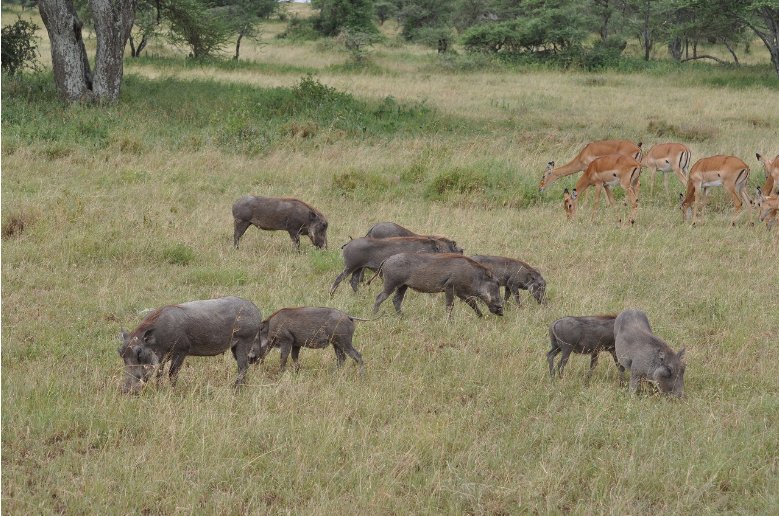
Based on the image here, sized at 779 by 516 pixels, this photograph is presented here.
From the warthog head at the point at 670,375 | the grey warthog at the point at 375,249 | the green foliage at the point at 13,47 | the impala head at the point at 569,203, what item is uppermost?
the green foliage at the point at 13,47

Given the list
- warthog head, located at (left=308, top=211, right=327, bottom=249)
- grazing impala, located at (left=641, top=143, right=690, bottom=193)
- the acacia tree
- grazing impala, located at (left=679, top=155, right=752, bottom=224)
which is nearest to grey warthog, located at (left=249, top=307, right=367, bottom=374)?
warthog head, located at (left=308, top=211, right=327, bottom=249)

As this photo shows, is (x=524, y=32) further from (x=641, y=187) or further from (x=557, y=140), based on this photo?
(x=641, y=187)

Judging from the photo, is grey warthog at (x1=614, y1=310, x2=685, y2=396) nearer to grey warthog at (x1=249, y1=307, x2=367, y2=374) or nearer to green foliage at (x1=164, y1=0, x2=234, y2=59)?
grey warthog at (x1=249, y1=307, x2=367, y2=374)

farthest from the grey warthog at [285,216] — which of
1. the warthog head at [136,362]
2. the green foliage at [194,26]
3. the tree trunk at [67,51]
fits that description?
the green foliage at [194,26]

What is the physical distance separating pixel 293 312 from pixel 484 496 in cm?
259

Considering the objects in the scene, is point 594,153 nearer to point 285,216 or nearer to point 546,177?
point 546,177

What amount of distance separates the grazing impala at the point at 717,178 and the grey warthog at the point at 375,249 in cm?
612

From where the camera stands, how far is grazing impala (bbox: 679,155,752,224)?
45.2 feet

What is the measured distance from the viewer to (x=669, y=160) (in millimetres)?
15406

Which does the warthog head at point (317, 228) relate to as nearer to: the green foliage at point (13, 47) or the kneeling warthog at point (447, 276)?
the kneeling warthog at point (447, 276)

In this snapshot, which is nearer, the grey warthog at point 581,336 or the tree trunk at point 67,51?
the grey warthog at point 581,336

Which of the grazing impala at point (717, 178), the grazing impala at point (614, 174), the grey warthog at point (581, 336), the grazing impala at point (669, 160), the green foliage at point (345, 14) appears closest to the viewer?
the grey warthog at point (581, 336)

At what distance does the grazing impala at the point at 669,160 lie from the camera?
50.3 ft

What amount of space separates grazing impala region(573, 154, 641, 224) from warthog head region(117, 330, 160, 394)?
9014 mm
